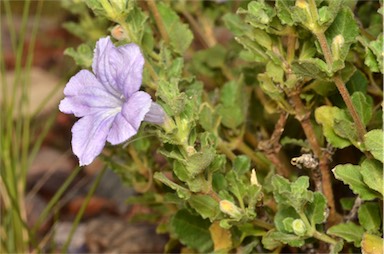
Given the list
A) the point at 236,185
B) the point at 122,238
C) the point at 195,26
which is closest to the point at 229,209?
the point at 236,185

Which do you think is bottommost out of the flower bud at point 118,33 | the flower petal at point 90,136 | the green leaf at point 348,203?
the green leaf at point 348,203

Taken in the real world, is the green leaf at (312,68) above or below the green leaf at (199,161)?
above

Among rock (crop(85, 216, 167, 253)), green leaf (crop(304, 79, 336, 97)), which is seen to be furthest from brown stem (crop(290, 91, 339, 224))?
rock (crop(85, 216, 167, 253))

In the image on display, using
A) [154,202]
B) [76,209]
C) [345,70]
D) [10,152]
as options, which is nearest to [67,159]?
[76,209]

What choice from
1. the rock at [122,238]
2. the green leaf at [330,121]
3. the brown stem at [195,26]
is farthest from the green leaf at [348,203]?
the rock at [122,238]

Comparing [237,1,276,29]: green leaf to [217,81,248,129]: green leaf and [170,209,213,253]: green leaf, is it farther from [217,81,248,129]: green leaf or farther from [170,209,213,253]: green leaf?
[170,209,213,253]: green leaf

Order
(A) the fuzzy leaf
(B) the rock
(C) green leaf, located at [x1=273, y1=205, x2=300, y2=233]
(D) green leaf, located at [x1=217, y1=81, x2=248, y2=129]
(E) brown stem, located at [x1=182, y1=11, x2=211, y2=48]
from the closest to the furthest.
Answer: (C) green leaf, located at [x1=273, y1=205, x2=300, y2=233] → (A) the fuzzy leaf → (D) green leaf, located at [x1=217, y1=81, x2=248, y2=129] → (E) brown stem, located at [x1=182, y1=11, x2=211, y2=48] → (B) the rock

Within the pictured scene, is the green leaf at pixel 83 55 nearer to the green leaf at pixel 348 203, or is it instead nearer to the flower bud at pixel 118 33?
the flower bud at pixel 118 33
